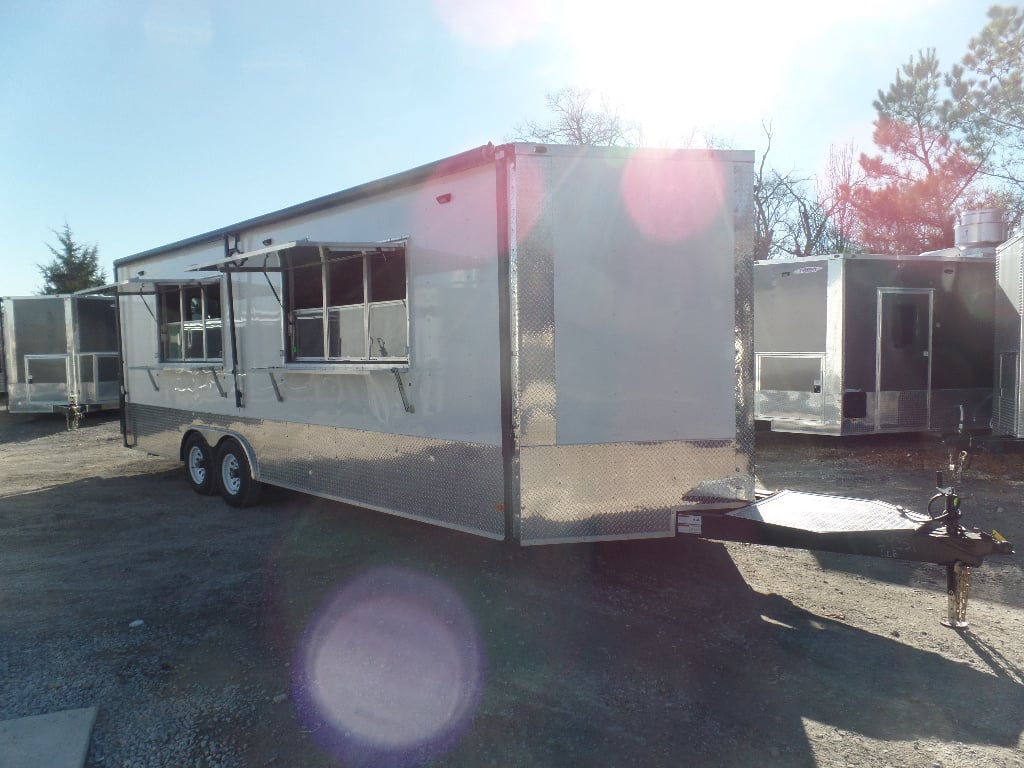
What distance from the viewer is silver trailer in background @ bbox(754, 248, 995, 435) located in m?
8.73

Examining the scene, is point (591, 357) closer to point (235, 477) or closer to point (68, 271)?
point (235, 477)

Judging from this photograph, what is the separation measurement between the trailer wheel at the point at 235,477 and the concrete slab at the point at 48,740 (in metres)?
3.89

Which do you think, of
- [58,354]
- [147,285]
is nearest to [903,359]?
[147,285]

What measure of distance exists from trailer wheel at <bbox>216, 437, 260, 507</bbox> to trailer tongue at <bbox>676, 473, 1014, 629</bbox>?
439cm

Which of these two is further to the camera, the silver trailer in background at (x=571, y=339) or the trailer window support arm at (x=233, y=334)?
the trailer window support arm at (x=233, y=334)

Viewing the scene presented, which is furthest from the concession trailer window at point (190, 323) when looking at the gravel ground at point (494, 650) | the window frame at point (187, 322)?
the gravel ground at point (494, 650)

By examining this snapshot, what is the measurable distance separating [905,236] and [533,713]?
851 inches

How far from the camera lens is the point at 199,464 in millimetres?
8055

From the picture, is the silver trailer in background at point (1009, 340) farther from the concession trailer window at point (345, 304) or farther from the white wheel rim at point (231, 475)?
the white wheel rim at point (231, 475)

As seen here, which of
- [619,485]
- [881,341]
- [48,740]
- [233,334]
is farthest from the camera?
[881,341]

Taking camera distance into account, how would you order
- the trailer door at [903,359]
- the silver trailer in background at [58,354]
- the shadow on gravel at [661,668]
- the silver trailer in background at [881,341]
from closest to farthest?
1. the shadow on gravel at [661,668]
2. the silver trailer in background at [881,341]
3. the trailer door at [903,359]
4. the silver trailer in background at [58,354]

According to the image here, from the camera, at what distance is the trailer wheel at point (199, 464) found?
7.84m

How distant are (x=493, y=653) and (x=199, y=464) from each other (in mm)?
5367

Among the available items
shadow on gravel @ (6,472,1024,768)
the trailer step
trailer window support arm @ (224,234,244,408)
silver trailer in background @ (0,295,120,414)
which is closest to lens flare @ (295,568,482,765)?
shadow on gravel @ (6,472,1024,768)
